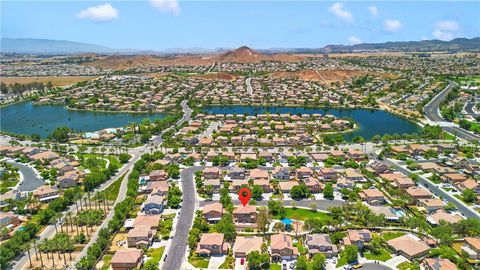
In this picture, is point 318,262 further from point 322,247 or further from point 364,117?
point 364,117

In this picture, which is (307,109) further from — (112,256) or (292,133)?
(112,256)

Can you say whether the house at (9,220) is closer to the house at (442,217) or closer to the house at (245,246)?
the house at (245,246)

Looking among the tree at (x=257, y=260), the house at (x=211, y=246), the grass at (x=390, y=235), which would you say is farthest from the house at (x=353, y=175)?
the house at (x=211, y=246)

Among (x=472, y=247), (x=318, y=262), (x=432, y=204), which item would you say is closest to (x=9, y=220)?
(x=318, y=262)

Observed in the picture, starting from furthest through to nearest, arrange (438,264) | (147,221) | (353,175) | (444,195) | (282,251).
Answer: (353,175) < (444,195) < (147,221) < (282,251) < (438,264)

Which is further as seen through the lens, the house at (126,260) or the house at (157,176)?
the house at (157,176)

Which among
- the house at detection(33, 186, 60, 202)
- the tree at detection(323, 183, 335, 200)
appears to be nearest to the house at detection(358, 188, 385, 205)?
the tree at detection(323, 183, 335, 200)
